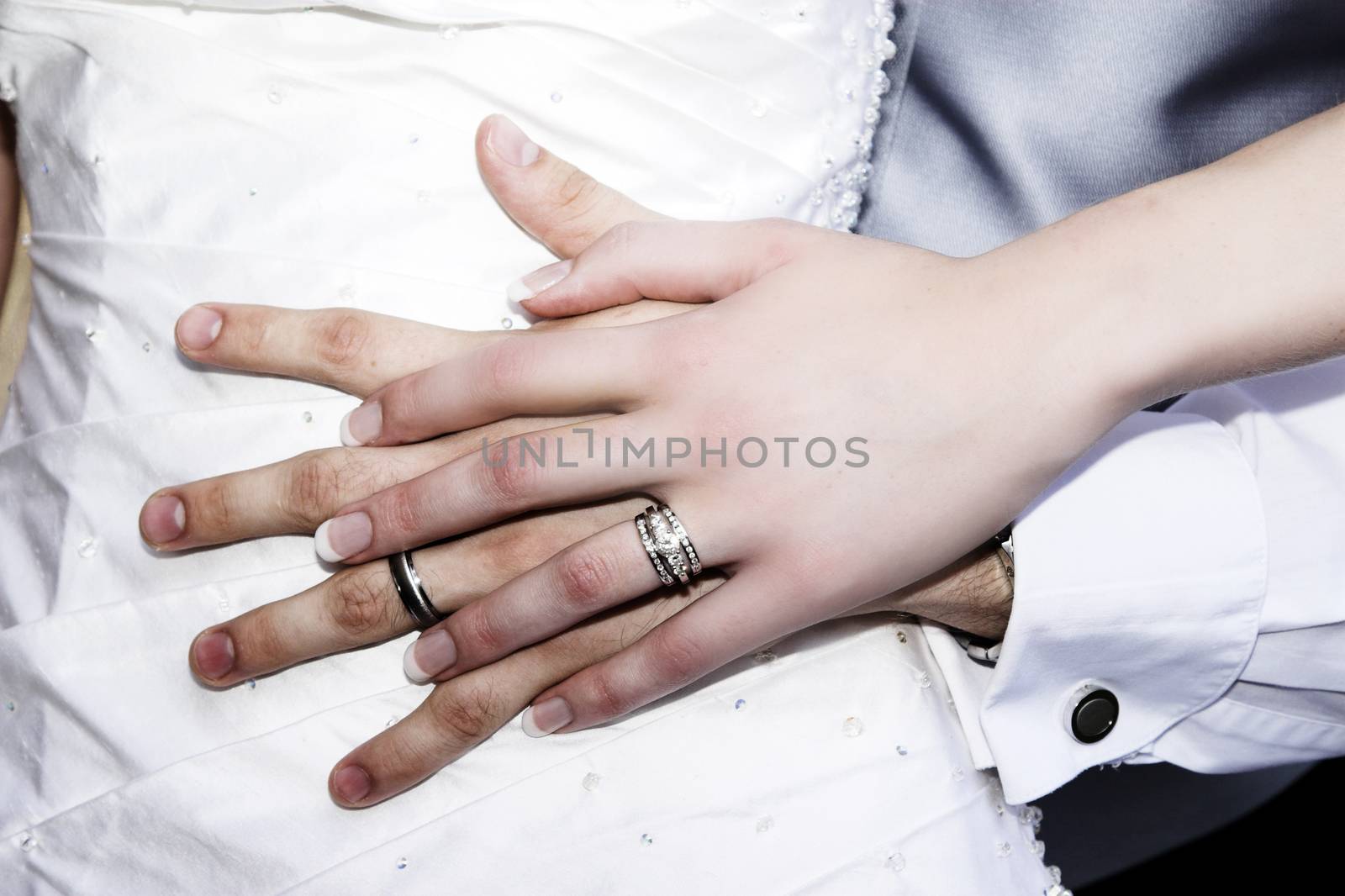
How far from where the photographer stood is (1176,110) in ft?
3.20

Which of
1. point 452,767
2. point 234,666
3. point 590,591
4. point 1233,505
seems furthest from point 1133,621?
point 234,666

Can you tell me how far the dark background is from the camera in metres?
1.91

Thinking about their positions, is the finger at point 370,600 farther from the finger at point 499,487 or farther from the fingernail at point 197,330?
the fingernail at point 197,330

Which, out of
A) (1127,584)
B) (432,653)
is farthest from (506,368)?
(1127,584)

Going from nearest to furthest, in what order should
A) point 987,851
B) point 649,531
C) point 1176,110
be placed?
point 649,531 → point 987,851 → point 1176,110

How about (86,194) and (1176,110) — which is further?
(1176,110)

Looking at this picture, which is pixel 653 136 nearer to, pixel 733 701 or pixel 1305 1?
pixel 733 701

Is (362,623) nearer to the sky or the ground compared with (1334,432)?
nearer to the ground

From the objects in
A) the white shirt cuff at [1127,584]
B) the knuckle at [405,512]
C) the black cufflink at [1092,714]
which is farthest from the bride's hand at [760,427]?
the black cufflink at [1092,714]

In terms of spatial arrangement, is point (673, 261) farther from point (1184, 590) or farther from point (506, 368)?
point (1184, 590)

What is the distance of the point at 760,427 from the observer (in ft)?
2.43

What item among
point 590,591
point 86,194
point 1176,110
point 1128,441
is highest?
point 1176,110

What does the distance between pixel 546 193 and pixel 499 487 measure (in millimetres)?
265

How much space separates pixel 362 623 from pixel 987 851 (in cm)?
60
